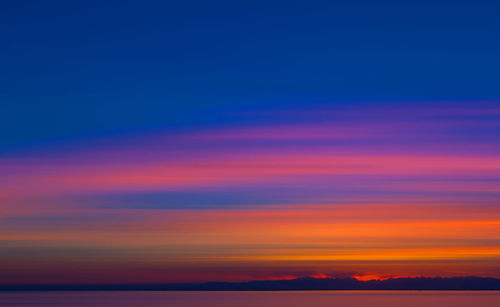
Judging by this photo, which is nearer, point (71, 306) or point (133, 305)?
point (133, 305)

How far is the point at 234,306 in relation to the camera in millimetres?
157000

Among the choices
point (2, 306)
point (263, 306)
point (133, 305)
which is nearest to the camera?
point (263, 306)

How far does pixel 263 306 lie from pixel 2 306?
73.5 metres

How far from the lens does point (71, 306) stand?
618 ft

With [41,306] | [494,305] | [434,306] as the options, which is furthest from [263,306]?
[41,306]

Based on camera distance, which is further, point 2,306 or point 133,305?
point 2,306

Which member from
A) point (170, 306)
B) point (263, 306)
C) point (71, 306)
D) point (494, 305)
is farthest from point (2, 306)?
point (494, 305)

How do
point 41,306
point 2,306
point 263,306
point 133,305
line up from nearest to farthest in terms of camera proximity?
point 263,306 → point 133,305 → point 41,306 → point 2,306

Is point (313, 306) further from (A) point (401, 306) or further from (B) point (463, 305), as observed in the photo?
(B) point (463, 305)

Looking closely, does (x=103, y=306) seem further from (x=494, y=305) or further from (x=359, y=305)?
(x=494, y=305)

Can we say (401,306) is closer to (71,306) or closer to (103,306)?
(103,306)

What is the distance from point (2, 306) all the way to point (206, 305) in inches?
2377

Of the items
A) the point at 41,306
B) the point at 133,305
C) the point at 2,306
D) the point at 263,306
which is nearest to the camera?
the point at 263,306

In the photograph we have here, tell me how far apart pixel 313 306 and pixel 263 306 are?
10.3 metres
